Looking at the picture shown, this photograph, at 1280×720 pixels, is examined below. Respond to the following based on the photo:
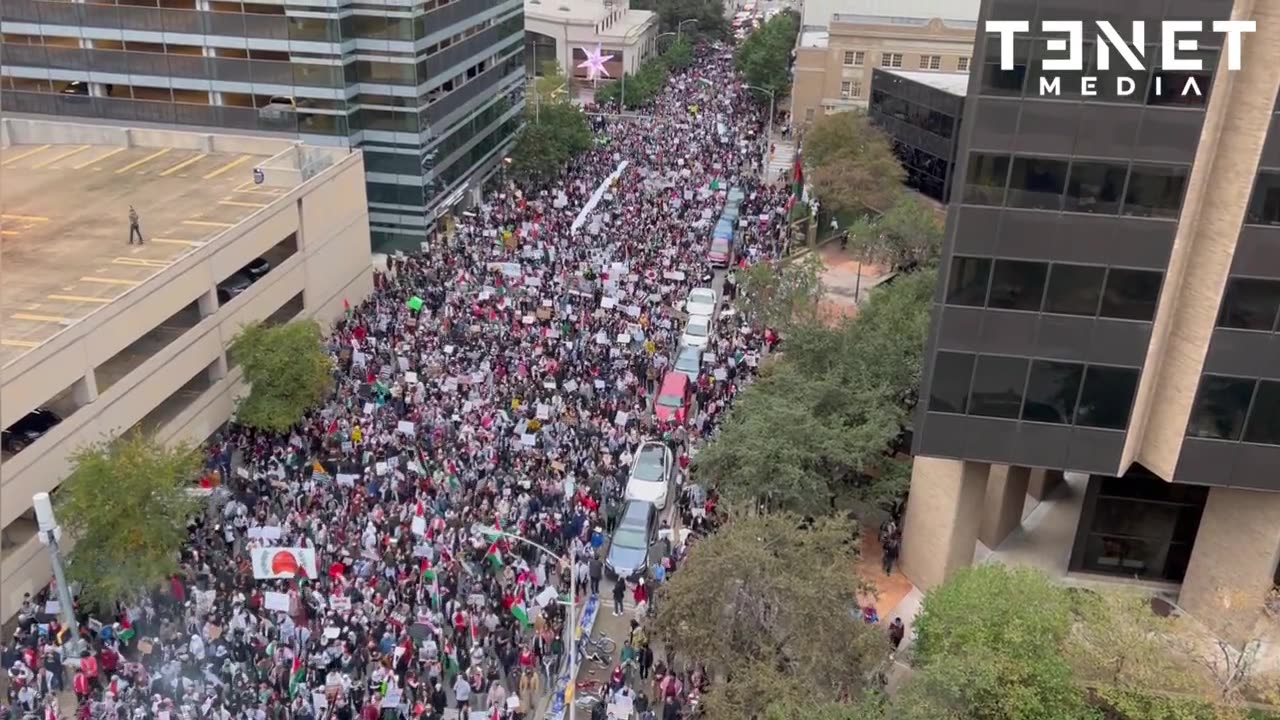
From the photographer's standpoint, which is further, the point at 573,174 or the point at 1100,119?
the point at 573,174

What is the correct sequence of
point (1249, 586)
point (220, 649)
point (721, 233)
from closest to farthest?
point (220, 649)
point (1249, 586)
point (721, 233)

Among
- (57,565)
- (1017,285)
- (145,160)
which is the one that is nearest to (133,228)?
(145,160)

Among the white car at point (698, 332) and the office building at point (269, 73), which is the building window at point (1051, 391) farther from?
the office building at point (269, 73)

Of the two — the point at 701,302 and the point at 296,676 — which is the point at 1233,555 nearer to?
the point at 296,676

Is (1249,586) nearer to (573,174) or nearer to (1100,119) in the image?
(1100,119)

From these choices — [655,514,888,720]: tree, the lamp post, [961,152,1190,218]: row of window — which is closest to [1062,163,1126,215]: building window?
[961,152,1190,218]: row of window

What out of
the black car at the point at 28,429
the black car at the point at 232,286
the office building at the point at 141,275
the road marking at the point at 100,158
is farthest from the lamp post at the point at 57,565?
the road marking at the point at 100,158

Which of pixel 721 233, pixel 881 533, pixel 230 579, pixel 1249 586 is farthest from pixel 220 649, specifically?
pixel 721 233
